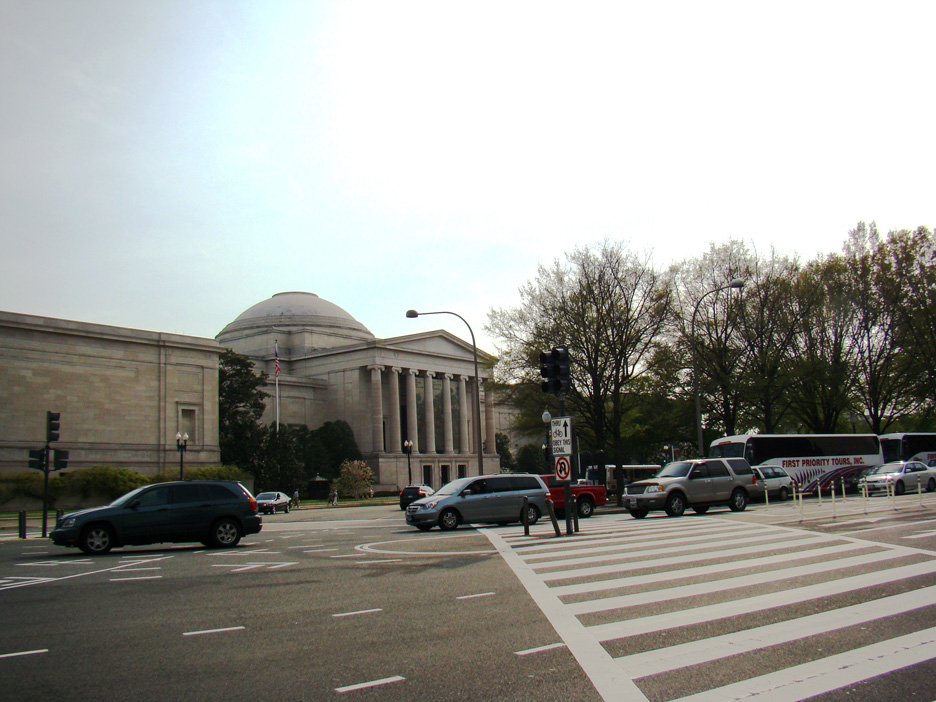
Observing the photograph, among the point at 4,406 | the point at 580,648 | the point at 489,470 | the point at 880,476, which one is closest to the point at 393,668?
the point at 580,648

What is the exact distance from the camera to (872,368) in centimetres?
4728

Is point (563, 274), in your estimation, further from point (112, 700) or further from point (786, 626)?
point (112, 700)

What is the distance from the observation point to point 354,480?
232 feet

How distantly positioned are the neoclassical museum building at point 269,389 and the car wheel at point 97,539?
83.8ft

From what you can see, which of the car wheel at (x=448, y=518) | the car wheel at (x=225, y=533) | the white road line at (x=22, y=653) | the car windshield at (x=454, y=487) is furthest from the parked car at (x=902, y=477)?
the white road line at (x=22, y=653)

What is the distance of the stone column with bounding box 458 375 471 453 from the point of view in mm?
96750

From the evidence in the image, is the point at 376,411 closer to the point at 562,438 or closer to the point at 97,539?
the point at 97,539

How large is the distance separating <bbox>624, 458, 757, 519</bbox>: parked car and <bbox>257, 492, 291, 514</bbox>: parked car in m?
27.1

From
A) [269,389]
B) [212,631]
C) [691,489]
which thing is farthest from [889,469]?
[269,389]

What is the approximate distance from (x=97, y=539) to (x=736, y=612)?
15.4m

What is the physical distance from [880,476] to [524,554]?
2848 cm

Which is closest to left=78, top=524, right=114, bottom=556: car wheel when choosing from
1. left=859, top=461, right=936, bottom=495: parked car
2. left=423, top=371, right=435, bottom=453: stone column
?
left=859, top=461, right=936, bottom=495: parked car

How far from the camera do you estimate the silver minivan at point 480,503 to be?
77.3ft

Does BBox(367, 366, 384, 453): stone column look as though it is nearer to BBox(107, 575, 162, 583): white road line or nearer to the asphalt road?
the asphalt road
